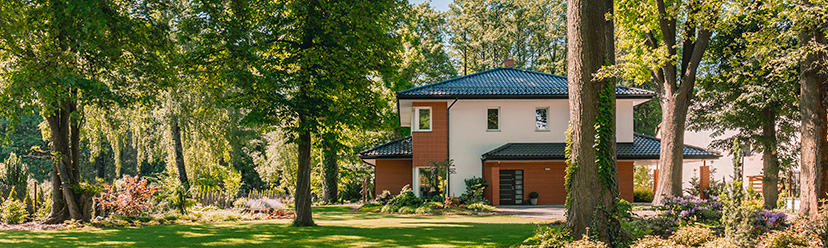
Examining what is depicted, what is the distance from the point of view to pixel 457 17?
4456 centimetres

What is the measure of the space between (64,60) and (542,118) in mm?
19952

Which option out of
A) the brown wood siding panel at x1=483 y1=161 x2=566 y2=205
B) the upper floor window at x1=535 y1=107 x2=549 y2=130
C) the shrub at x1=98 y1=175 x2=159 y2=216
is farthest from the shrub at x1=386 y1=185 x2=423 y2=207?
the shrub at x1=98 y1=175 x2=159 y2=216

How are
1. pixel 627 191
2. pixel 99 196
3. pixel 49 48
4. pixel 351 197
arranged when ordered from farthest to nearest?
pixel 351 197, pixel 627 191, pixel 99 196, pixel 49 48

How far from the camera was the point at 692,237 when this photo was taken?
9.70 metres

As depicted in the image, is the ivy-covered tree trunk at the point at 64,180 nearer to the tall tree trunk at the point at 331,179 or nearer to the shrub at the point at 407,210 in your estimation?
the shrub at the point at 407,210

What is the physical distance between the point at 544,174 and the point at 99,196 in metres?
18.1

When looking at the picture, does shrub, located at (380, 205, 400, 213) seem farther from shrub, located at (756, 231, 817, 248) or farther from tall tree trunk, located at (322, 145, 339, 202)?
shrub, located at (756, 231, 817, 248)

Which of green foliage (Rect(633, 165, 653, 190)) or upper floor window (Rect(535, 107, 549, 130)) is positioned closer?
upper floor window (Rect(535, 107, 549, 130))

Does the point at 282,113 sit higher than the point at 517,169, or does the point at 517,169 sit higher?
the point at 282,113

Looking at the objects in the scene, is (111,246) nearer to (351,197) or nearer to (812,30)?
(812,30)

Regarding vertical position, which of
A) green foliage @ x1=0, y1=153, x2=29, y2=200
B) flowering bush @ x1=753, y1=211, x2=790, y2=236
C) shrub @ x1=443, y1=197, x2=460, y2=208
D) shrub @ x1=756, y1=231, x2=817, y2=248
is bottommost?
shrub @ x1=443, y1=197, x2=460, y2=208

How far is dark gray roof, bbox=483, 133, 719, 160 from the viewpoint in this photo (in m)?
24.2

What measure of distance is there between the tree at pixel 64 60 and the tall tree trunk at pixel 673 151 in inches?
655

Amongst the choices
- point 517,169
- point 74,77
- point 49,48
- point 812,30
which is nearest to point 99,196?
point 49,48
